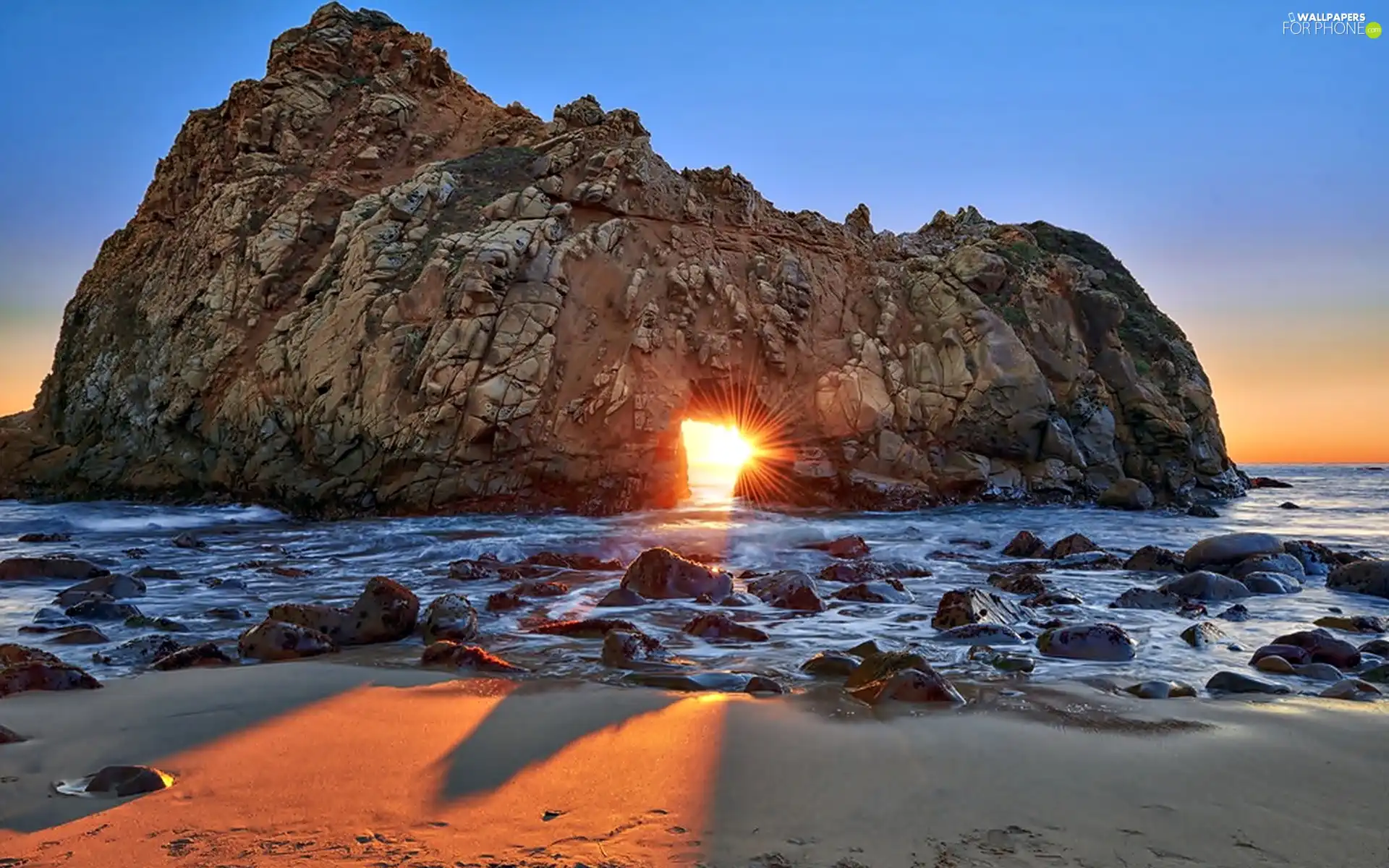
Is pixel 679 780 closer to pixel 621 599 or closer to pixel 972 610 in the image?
pixel 972 610

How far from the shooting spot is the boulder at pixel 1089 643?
18.4 feet

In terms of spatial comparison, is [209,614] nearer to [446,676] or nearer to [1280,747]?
[446,676]

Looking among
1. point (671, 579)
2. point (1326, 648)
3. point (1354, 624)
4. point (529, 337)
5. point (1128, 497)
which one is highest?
point (529, 337)

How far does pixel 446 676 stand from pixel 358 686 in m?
0.54

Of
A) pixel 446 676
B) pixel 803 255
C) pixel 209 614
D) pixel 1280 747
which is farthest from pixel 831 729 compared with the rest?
pixel 803 255

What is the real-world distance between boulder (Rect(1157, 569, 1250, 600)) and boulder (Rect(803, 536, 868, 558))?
4.67 m

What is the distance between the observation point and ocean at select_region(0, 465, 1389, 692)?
19.0 feet

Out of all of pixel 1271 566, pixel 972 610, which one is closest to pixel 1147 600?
pixel 972 610

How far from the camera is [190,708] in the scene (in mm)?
4094

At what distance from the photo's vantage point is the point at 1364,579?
28.5ft

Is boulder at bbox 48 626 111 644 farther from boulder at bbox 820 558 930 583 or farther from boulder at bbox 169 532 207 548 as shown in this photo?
boulder at bbox 169 532 207 548

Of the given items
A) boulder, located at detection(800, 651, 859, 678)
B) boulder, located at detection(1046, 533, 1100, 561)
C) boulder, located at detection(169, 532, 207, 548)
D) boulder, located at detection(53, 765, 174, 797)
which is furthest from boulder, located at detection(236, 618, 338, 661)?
boulder, located at detection(1046, 533, 1100, 561)

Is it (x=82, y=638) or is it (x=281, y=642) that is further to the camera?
(x=82, y=638)

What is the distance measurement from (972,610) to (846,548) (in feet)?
19.7
